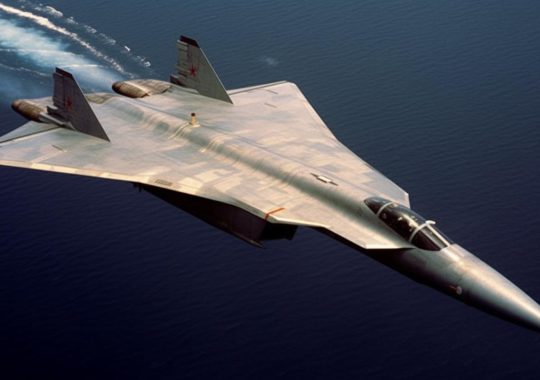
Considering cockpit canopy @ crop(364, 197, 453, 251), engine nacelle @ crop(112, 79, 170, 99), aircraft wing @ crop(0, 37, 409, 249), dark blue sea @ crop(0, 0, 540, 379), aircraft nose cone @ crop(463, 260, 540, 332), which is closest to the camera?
aircraft nose cone @ crop(463, 260, 540, 332)

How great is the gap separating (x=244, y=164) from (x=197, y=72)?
13.8 m

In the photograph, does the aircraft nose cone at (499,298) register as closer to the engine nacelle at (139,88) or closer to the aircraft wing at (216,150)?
the aircraft wing at (216,150)

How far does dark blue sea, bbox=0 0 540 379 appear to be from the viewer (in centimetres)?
6156

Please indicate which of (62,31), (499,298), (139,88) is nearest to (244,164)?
(139,88)

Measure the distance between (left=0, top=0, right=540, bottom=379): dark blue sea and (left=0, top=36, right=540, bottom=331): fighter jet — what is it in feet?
41.9

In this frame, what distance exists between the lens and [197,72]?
64.2 metres

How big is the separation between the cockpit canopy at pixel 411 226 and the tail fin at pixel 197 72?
20939mm

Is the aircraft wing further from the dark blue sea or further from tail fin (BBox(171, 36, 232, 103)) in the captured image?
the dark blue sea

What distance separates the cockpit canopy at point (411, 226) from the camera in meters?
44.0

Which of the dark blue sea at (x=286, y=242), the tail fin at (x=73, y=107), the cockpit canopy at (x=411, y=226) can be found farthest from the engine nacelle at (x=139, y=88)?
the cockpit canopy at (x=411, y=226)

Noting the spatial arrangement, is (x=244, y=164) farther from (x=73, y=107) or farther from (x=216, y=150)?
(x=73, y=107)

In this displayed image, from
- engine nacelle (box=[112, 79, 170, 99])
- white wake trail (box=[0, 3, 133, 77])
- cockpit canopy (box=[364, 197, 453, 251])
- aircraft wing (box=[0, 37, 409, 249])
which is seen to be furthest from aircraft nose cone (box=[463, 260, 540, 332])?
white wake trail (box=[0, 3, 133, 77])

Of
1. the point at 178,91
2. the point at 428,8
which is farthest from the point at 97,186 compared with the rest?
the point at 428,8

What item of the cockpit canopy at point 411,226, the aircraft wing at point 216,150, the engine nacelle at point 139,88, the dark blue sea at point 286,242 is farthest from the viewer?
the engine nacelle at point 139,88
